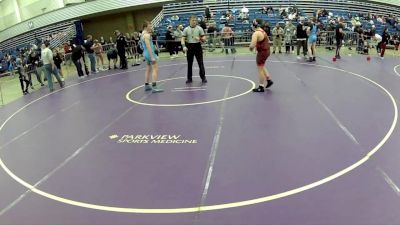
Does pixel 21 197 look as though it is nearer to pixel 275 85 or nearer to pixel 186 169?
pixel 186 169

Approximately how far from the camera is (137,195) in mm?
5582

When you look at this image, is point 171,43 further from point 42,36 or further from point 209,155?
point 42,36

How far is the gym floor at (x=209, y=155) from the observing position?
5.12m

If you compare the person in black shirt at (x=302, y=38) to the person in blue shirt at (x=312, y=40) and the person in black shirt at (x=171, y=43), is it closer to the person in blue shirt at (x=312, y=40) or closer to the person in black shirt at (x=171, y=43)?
the person in blue shirt at (x=312, y=40)

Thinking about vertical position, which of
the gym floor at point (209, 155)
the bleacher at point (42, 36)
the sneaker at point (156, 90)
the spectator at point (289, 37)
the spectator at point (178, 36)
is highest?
the bleacher at point (42, 36)

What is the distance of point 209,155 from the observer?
22.3 ft

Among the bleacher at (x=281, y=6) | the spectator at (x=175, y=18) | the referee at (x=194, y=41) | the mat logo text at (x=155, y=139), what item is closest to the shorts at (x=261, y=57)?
the referee at (x=194, y=41)

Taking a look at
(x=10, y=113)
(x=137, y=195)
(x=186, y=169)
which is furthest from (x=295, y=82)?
(x=10, y=113)

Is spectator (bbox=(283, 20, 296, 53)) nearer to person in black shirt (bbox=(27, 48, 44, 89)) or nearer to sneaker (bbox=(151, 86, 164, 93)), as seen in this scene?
sneaker (bbox=(151, 86, 164, 93))

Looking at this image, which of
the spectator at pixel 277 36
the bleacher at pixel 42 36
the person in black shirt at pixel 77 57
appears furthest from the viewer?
the bleacher at pixel 42 36

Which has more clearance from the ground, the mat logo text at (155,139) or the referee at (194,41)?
the referee at (194,41)

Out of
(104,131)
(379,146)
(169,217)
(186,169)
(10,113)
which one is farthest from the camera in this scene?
(10,113)

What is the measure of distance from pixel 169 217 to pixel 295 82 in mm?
7967

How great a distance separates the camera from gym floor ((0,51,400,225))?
5.12 m
